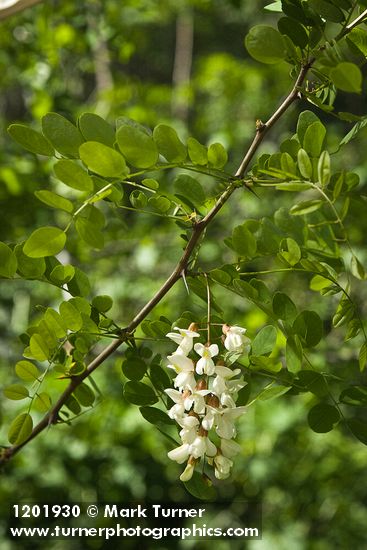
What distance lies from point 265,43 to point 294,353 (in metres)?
0.15

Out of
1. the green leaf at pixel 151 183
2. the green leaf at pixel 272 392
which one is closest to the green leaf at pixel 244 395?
the green leaf at pixel 272 392

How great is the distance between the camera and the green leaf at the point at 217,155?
38cm

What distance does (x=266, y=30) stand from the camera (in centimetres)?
34

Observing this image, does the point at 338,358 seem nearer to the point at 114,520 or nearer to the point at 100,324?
the point at 114,520

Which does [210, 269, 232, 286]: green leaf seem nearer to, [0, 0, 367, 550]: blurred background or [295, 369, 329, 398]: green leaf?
[295, 369, 329, 398]: green leaf

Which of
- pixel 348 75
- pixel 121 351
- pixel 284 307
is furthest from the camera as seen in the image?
pixel 121 351

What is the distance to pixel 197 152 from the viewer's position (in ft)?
1.26

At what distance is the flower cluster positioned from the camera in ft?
1.15

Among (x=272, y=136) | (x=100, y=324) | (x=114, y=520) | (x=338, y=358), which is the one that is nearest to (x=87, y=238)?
(x=100, y=324)

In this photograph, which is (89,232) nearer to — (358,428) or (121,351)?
(358,428)

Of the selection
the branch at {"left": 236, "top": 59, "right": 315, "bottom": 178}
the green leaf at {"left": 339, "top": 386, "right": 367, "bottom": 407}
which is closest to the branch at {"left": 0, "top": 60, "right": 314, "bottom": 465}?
the branch at {"left": 236, "top": 59, "right": 315, "bottom": 178}

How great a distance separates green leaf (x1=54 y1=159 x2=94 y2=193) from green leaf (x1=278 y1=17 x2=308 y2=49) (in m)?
0.11

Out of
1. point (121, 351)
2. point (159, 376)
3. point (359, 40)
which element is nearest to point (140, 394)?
point (159, 376)

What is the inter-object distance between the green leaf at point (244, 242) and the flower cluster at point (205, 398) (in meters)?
0.04
